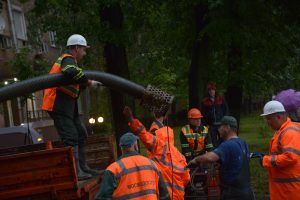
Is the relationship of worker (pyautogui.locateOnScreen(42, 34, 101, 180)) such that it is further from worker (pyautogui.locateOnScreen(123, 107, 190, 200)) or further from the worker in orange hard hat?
the worker in orange hard hat

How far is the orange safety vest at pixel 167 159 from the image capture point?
8516mm

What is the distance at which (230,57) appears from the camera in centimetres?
1930

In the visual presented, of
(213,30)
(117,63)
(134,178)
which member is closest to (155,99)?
(134,178)

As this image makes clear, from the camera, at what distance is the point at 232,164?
8.06 m

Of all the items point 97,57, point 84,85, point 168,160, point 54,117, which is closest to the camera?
point 84,85

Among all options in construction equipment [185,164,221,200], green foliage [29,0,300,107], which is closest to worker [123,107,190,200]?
construction equipment [185,164,221,200]

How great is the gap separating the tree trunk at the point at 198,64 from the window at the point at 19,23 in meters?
18.3

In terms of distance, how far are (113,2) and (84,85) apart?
8577mm

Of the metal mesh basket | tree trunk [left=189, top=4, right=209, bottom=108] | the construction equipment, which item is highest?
tree trunk [left=189, top=4, right=209, bottom=108]

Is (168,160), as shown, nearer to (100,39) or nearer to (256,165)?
(100,39)

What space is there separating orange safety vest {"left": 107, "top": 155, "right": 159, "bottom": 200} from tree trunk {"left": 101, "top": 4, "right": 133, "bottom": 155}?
9.39m

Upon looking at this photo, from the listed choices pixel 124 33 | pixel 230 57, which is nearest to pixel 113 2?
pixel 124 33

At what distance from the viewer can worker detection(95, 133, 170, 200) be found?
252 inches

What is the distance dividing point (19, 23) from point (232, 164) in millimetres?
28306
